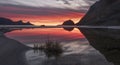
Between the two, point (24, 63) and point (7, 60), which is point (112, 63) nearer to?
point (24, 63)

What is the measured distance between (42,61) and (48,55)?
11.5 ft

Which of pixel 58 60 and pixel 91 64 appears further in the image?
pixel 58 60

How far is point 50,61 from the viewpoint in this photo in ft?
81.8

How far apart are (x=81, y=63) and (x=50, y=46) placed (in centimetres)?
887

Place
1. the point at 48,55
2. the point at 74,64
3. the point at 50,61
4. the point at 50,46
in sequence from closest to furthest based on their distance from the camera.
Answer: the point at 74,64
the point at 50,61
the point at 48,55
the point at 50,46

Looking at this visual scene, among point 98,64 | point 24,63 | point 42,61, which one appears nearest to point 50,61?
point 42,61

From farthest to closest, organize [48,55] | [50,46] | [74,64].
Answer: [50,46]
[48,55]
[74,64]

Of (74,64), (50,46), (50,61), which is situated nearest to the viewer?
(74,64)

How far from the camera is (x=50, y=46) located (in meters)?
32.4

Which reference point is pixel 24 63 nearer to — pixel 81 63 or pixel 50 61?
pixel 50 61

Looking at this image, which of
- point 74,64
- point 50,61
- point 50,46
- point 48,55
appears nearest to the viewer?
point 74,64

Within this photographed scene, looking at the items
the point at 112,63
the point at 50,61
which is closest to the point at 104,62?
the point at 112,63

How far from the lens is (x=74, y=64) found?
76.9 feet

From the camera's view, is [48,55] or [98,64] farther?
[48,55]
